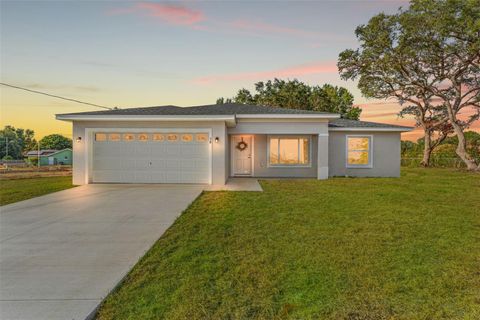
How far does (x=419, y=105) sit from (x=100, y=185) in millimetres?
26061

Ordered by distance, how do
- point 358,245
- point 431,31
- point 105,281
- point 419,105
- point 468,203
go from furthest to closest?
point 419,105 → point 431,31 → point 468,203 → point 358,245 → point 105,281

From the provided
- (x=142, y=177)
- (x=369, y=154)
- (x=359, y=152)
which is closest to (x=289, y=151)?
(x=359, y=152)

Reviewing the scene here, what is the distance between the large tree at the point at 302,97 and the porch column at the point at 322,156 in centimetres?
1989

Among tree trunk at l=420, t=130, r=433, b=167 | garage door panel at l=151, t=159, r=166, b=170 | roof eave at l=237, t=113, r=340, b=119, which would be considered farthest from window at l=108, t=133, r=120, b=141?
tree trunk at l=420, t=130, r=433, b=167

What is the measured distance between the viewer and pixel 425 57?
63.4 feet

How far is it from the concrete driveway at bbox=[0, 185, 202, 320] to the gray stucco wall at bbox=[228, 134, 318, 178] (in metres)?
6.34

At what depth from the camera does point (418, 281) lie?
10.6 ft

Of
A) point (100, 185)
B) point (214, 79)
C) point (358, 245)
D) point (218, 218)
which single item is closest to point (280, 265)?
point (358, 245)

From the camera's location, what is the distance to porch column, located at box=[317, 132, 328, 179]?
1302cm

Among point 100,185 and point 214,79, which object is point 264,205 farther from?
point 214,79

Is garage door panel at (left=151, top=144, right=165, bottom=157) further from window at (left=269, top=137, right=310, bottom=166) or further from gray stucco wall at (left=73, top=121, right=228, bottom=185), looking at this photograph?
window at (left=269, top=137, right=310, bottom=166)

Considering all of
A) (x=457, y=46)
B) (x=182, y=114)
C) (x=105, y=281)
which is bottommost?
(x=105, y=281)

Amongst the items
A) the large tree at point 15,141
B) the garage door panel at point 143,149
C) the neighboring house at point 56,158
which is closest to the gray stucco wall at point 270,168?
the garage door panel at point 143,149

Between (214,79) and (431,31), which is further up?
(431,31)
